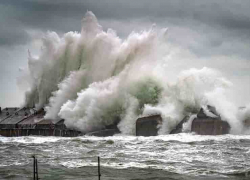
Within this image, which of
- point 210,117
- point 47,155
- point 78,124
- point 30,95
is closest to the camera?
point 47,155

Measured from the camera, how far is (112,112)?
39500 millimetres

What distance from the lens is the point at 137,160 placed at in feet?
62.2

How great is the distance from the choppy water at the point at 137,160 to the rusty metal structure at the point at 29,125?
1010 centimetres

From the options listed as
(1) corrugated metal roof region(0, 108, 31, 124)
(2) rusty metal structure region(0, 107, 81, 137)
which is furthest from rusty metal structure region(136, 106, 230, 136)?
(1) corrugated metal roof region(0, 108, 31, 124)

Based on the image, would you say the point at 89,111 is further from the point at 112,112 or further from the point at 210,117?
the point at 210,117

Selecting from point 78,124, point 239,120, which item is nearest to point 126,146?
point 239,120

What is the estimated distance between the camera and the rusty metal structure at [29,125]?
1448 inches

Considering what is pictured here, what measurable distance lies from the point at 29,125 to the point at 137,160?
22.0m

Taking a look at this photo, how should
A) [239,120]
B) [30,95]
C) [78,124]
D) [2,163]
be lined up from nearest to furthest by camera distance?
[2,163] < [239,120] < [78,124] < [30,95]

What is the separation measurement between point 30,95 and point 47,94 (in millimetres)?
4582

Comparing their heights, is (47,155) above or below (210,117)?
below

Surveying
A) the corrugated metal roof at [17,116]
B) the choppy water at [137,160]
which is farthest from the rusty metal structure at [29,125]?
the choppy water at [137,160]

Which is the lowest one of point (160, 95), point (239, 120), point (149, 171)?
point (149, 171)

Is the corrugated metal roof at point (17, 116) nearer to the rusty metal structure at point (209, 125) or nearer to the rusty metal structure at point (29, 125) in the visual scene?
the rusty metal structure at point (29, 125)
